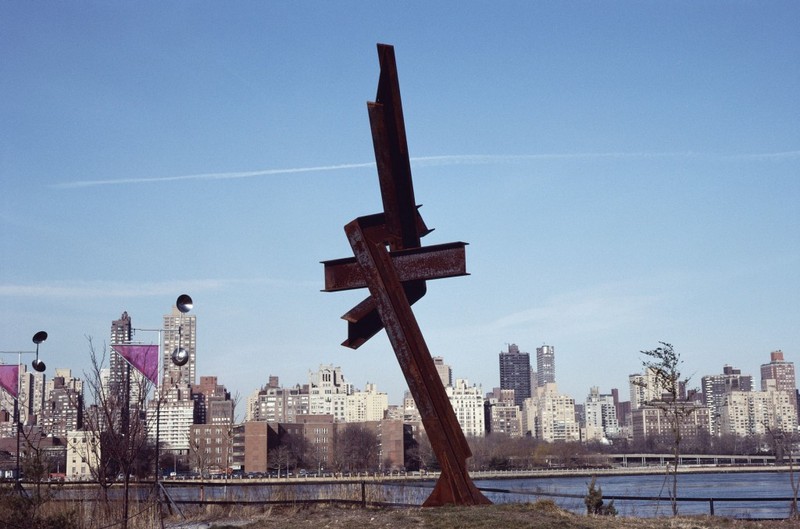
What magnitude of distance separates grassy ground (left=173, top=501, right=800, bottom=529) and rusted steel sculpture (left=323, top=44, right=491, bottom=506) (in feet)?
3.07

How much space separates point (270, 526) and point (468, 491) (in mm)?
3148

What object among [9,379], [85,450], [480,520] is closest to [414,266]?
[480,520]

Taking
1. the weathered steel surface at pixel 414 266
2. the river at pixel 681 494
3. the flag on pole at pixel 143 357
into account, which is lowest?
the river at pixel 681 494

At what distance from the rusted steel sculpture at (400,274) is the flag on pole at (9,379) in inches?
736

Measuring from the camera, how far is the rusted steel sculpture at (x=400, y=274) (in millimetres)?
14875

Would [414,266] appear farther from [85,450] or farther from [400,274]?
[85,450]

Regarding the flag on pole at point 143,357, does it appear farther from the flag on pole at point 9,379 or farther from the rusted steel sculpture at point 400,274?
the flag on pole at point 9,379

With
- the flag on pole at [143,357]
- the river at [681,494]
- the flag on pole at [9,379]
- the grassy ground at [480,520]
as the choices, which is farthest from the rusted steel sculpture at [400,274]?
the flag on pole at [9,379]

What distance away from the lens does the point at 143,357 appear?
2102 cm

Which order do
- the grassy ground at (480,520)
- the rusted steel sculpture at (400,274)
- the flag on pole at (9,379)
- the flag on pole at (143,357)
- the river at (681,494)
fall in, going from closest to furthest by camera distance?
the grassy ground at (480,520)
the rusted steel sculpture at (400,274)
the flag on pole at (143,357)
the river at (681,494)
the flag on pole at (9,379)

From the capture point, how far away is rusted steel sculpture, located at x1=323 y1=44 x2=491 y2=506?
1488 cm

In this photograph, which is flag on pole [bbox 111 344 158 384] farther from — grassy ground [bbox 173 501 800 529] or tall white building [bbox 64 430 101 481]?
grassy ground [bbox 173 501 800 529]

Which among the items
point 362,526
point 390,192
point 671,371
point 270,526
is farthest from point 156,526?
point 671,371

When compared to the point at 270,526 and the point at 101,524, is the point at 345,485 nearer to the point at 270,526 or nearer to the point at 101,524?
the point at 101,524
